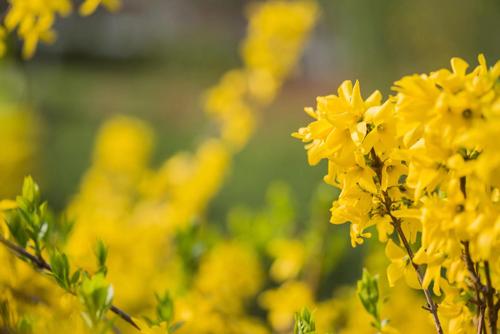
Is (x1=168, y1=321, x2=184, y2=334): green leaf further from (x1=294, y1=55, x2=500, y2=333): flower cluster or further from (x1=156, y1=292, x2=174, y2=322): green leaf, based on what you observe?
(x1=294, y1=55, x2=500, y2=333): flower cluster

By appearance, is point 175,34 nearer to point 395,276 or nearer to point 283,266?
point 283,266

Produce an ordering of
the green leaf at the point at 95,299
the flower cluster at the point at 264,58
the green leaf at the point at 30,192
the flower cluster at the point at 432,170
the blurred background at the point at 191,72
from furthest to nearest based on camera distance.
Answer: the blurred background at the point at 191,72, the flower cluster at the point at 264,58, the green leaf at the point at 30,192, the green leaf at the point at 95,299, the flower cluster at the point at 432,170

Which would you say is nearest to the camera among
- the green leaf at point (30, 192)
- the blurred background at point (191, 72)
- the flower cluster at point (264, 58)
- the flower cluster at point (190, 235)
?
the green leaf at point (30, 192)

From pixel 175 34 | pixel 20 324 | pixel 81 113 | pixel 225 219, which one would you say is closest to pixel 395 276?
pixel 20 324

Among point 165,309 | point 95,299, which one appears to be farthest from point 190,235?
point 95,299

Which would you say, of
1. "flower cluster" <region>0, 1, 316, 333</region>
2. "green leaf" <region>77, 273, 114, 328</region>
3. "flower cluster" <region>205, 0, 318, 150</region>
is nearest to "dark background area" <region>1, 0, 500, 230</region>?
"flower cluster" <region>0, 1, 316, 333</region>

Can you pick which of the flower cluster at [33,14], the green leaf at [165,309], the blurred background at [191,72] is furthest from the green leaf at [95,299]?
the blurred background at [191,72]

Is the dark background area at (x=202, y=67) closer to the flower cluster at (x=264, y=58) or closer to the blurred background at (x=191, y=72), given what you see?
the blurred background at (x=191, y=72)
